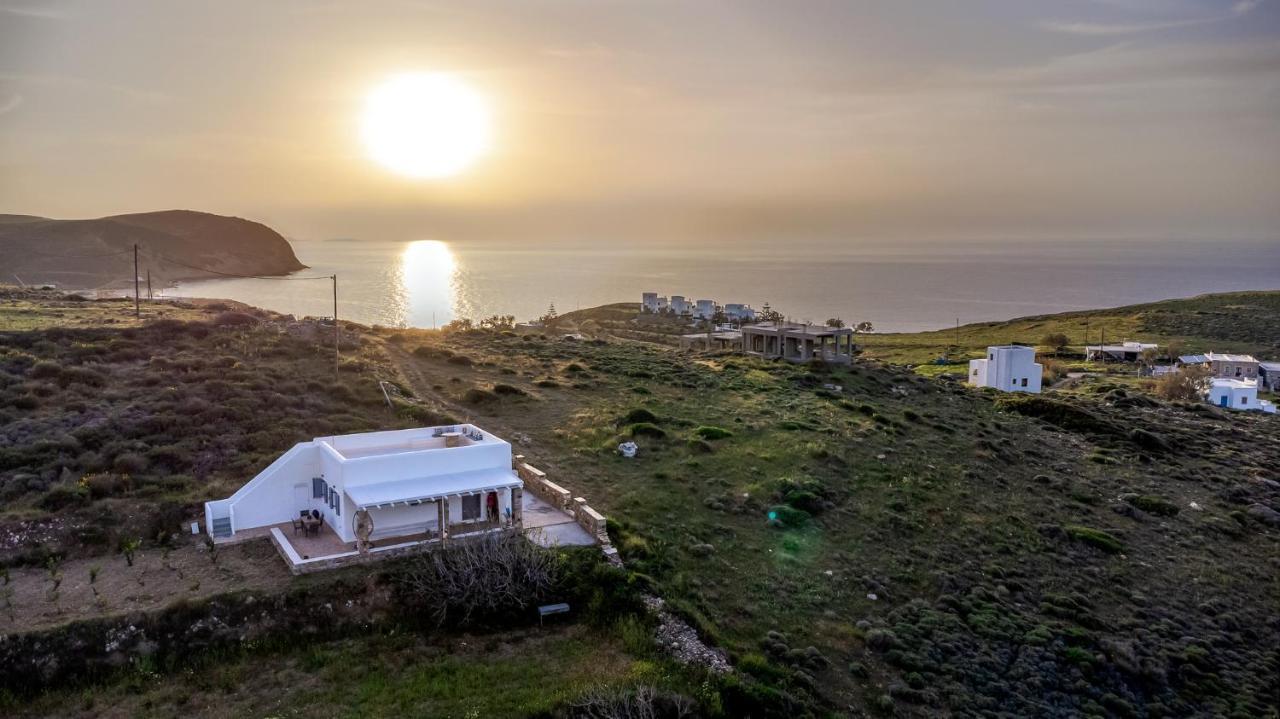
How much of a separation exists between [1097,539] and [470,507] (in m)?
20.3

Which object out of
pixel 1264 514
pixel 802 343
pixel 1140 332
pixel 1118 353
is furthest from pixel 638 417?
pixel 1140 332

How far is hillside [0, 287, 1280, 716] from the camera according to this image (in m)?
14.1

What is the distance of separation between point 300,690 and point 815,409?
91.2ft

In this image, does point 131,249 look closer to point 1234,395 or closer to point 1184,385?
point 1184,385

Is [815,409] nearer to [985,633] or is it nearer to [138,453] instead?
[985,633]

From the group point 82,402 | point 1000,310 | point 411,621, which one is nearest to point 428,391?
point 82,402

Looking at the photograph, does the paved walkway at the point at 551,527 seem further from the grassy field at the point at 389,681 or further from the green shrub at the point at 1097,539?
the green shrub at the point at 1097,539

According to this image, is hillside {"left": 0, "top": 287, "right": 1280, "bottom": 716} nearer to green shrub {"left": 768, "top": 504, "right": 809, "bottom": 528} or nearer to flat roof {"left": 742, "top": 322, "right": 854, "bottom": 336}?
green shrub {"left": 768, "top": 504, "right": 809, "bottom": 528}

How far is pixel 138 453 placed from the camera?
69.8 feet

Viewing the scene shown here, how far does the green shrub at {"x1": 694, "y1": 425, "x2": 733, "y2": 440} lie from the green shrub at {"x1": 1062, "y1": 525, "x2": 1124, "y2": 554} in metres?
12.5

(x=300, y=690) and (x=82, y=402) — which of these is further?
(x=82, y=402)

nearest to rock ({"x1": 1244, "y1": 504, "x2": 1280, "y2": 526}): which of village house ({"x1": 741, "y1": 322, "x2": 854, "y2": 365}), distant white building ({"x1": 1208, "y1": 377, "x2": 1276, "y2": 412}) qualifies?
village house ({"x1": 741, "y1": 322, "x2": 854, "y2": 365})

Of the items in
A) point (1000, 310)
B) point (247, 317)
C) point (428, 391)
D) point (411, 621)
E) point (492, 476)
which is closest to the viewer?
point (411, 621)

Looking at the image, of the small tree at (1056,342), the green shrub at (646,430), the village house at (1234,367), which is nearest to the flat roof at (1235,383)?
the village house at (1234,367)
